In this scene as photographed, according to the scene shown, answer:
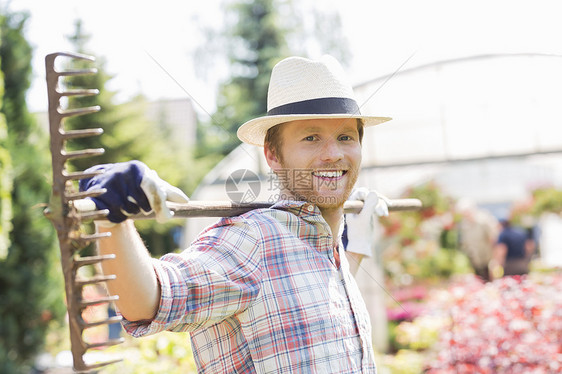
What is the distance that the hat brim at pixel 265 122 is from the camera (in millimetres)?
1534

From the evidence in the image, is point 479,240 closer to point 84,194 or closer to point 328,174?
point 328,174

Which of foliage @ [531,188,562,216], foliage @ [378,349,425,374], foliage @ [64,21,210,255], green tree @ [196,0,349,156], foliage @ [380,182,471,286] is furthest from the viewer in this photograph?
green tree @ [196,0,349,156]

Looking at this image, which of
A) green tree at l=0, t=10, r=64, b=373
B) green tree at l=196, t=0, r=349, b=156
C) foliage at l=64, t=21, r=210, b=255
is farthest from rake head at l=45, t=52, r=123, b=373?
green tree at l=196, t=0, r=349, b=156

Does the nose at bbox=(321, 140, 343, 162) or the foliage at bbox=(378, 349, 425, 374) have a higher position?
the nose at bbox=(321, 140, 343, 162)

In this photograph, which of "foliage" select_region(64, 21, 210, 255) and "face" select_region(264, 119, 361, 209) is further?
"foliage" select_region(64, 21, 210, 255)

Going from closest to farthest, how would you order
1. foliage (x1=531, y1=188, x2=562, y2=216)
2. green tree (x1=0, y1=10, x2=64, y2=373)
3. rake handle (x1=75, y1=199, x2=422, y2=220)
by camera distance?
1. rake handle (x1=75, y1=199, x2=422, y2=220)
2. green tree (x1=0, y1=10, x2=64, y2=373)
3. foliage (x1=531, y1=188, x2=562, y2=216)

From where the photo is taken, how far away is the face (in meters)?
1.57

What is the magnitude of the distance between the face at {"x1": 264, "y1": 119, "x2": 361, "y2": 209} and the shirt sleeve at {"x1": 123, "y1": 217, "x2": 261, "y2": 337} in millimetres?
256

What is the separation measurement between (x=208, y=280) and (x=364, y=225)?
1021 millimetres

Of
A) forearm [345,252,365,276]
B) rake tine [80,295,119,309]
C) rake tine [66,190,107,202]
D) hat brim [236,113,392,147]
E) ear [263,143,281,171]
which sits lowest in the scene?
forearm [345,252,365,276]

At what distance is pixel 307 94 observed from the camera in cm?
160

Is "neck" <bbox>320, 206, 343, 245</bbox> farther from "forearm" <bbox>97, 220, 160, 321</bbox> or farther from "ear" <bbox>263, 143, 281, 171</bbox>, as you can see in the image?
"forearm" <bbox>97, 220, 160, 321</bbox>

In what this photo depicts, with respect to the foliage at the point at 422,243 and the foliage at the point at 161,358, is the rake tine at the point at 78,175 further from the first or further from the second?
the foliage at the point at 422,243

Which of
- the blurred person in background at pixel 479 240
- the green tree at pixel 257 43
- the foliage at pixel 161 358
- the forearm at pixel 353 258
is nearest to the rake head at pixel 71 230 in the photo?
the forearm at pixel 353 258
